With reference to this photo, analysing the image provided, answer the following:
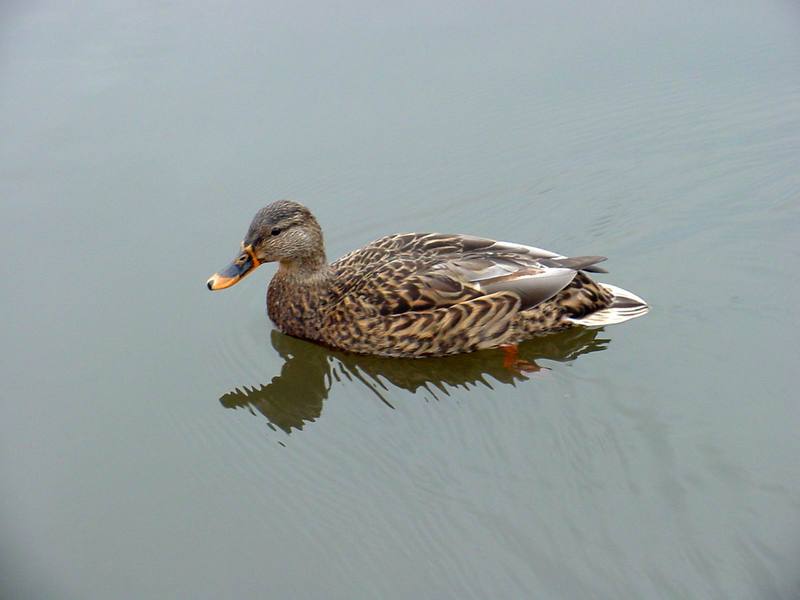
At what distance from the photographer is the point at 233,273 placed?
6820 mm

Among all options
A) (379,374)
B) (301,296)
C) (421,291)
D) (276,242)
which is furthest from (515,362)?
(276,242)

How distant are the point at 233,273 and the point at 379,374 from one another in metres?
1.25

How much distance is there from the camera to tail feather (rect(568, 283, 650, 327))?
6.77m

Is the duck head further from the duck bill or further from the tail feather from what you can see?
the tail feather

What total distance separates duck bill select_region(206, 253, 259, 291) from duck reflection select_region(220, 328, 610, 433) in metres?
0.66

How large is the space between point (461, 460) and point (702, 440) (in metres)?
1.44

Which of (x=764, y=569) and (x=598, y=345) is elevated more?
(x=598, y=345)

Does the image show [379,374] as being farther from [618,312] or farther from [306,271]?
[618,312]

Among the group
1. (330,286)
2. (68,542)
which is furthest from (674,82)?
(68,542)

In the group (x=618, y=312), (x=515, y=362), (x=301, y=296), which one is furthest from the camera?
(x=301, y=296)

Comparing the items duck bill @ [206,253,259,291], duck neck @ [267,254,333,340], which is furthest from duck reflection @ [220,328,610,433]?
duck bill @ [206,253,259,291]

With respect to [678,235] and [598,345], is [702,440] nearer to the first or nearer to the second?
[598,345]

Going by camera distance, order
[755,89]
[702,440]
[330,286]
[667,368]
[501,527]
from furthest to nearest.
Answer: [755,89]
[330,286]
[667,368]
[702,440]
[501,527]

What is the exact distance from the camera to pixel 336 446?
609cm
